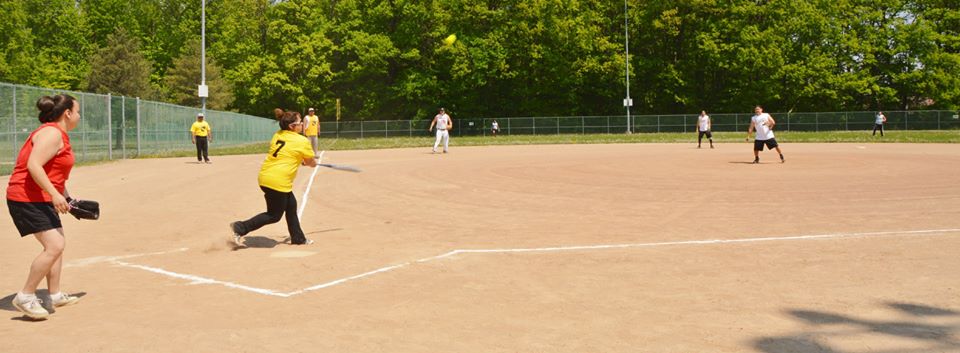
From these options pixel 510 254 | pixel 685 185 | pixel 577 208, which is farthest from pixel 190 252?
pixel 685 185

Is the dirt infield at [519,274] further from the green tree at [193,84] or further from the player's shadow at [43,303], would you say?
the green tree at [193,84]

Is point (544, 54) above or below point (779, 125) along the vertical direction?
above

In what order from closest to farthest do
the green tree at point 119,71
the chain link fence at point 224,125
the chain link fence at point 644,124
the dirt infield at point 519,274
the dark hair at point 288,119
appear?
1. the dirt infield at point 519,274
2. the dark hair at point 288,119
3. the chain link fence at point 224,125
4. the chain link fence at point 644,124
5. the green tree at point 119,71

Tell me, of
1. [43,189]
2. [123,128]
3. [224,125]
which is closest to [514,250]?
[43,189]

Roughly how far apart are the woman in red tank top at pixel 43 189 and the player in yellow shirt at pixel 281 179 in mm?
2876

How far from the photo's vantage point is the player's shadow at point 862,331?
4770 millimetres

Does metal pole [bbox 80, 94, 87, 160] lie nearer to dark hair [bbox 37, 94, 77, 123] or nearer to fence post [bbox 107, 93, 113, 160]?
fence post [bbox 107, 93, 113, 160]

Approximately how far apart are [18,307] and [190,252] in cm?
302

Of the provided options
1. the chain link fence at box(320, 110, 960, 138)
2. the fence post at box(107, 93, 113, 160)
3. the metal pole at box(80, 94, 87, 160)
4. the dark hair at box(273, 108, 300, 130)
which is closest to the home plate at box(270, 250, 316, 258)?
the dark hair at box(273, 108, 300, 130)

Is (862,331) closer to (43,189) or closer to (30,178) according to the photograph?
(43,189)

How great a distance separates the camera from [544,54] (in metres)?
68.1

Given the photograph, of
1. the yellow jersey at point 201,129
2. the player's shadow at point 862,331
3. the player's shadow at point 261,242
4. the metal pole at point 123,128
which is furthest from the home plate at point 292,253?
the metal pole at point 123,128

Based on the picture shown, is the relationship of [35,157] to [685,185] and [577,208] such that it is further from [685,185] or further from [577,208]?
[685,185]

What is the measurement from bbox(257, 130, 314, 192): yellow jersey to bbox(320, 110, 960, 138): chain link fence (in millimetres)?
52393
